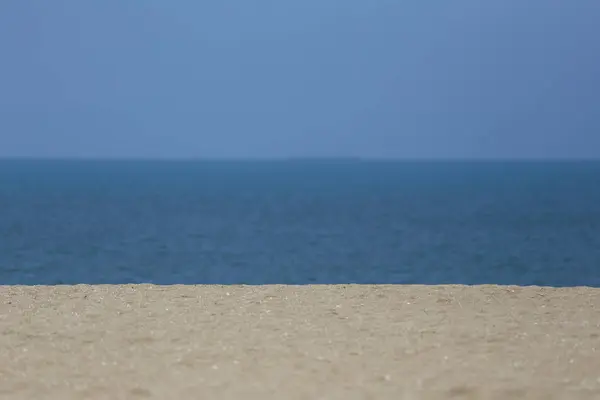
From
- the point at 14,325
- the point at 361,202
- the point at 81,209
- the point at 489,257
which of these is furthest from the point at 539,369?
the point at 361,202

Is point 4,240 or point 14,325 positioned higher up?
point 14,325

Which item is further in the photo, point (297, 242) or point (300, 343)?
point (297, 242)

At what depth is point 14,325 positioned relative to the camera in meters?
11.2

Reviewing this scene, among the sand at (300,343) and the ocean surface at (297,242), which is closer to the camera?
the sand at (300,343)

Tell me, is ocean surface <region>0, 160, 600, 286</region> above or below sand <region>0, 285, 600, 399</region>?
below

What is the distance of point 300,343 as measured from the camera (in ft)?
32.6

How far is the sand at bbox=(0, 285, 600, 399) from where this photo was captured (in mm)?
8297

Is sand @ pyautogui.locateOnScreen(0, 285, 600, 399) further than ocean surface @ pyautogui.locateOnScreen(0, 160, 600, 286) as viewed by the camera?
No

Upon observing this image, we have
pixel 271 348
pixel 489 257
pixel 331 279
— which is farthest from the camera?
pixel 489 257

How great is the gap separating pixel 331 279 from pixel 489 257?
445 inches

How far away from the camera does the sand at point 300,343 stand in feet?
27.2

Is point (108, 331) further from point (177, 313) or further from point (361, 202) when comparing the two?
point (361, 202)

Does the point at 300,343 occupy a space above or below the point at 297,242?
above

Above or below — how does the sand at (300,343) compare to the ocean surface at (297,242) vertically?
above
